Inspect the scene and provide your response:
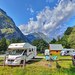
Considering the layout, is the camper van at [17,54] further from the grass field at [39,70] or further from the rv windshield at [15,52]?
the grass field at [39,70]

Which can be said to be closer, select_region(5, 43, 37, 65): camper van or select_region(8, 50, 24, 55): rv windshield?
select_region(5, 43, 37, 65): camper van

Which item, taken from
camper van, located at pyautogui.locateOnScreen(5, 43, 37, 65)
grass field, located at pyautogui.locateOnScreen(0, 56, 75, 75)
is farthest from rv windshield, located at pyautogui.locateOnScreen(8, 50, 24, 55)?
grass field, located at pyautogui.locateOnScreen(0, 56, 75, 75)

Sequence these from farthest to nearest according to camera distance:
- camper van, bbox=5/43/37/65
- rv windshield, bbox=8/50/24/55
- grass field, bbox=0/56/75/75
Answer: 1. rv windshield, bbox=8/50/24/55
2. camper van, bbox=5/43/37/65
3. grass field, bbox=0/56/75/75

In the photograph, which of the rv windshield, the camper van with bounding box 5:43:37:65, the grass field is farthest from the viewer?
the rv windshield

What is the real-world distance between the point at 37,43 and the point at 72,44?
31.6 metres

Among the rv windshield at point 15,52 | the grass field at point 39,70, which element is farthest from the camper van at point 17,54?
the grass field at point 39,70

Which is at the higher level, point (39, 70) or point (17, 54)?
point (17, 54)

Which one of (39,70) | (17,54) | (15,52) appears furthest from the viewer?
(15,52)

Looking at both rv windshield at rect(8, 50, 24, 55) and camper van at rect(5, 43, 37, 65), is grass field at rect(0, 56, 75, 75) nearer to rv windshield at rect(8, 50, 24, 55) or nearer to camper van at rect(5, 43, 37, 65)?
camper van at rect(5, 43, 37, 65)

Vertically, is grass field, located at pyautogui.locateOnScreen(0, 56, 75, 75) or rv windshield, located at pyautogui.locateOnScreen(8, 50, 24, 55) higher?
rv windshield, located at pyautogui.locateOnScreen(8, 50, 24, 55)

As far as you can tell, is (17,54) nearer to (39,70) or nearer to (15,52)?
(15,52)

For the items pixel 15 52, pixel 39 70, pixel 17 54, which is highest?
pixel 15 52

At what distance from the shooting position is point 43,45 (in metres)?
122

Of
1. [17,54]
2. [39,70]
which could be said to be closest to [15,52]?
[17,54]
